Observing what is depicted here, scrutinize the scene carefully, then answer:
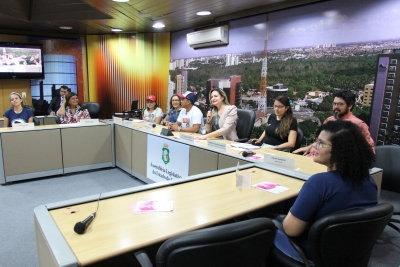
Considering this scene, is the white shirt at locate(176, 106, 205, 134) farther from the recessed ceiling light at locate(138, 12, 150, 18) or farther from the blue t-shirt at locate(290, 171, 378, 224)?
the blue t-shirt at locate(290, 171, 378, 224)

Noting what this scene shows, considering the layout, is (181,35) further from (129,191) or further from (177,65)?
(129,191)

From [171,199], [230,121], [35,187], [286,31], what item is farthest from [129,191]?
[286,31]

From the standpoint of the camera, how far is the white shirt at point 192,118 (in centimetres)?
373

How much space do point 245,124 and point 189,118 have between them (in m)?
→ 0.75

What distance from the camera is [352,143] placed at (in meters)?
1.25

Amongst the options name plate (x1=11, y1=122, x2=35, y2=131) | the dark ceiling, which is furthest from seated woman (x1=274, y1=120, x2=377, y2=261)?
name plate (x1=11, y1=122, x2=35, y2=131)

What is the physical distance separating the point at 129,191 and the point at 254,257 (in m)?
0.82

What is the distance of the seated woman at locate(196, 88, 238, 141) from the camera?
3396 mm

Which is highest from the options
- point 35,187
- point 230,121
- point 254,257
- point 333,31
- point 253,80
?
point 333,31

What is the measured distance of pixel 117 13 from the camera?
4.54m

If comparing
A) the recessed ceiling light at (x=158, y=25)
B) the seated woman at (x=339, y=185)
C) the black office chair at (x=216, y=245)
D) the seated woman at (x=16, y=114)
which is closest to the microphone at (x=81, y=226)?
the black office chair at (x=216, y=245)

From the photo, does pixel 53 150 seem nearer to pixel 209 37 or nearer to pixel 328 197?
pixel 209 37

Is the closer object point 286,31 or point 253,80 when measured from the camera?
point 286,31

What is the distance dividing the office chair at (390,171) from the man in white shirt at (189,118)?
202 cm
